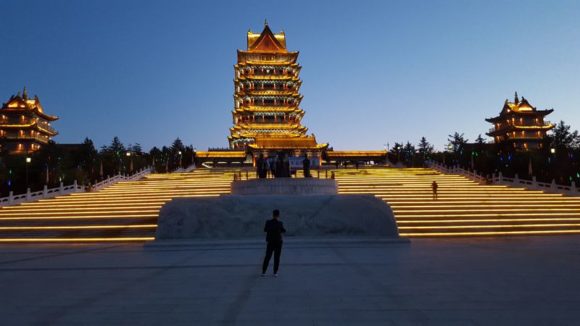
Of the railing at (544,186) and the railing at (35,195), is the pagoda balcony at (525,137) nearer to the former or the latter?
the railing at (544,186)

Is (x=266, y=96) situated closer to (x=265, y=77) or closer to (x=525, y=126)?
(x=265, y=77)

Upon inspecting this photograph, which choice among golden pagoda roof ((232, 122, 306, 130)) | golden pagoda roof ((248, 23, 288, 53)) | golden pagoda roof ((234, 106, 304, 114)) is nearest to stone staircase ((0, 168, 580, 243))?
golden pagoda roof ((232, 122, 306, 130))

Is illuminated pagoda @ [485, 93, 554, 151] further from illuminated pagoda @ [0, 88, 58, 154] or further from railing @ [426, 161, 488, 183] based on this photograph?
illuminated pagoda @ [0, 88, 58, 154]

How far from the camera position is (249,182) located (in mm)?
21266

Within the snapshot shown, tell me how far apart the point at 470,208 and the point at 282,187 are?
32.5ft

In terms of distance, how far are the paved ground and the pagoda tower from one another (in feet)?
162

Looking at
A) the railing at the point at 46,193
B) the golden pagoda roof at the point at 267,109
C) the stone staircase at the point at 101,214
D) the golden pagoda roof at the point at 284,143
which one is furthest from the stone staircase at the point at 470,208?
the golden pagoda roof at the point at 267,109

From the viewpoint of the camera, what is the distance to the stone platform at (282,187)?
2084 cm

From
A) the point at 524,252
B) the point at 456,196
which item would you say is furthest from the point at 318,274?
the point at 456,196

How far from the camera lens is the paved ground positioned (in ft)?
20.5

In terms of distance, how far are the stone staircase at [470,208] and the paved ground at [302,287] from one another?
19.4 feet

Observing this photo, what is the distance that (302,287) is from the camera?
825 cm

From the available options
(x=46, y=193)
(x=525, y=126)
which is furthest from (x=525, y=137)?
Result: (x=46, y=193)

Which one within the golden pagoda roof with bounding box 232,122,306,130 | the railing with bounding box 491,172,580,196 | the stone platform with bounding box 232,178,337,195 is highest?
the golden pagoda roof with bounding box 232,122,306,130
